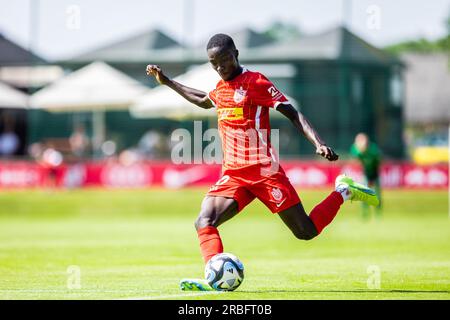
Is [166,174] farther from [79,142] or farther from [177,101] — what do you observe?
[79,142]

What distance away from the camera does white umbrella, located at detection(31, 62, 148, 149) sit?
128 ft

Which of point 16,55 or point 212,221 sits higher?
point 16,55

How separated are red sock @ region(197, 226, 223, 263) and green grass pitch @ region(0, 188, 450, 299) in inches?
18.5

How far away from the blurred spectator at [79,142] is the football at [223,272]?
28067mm

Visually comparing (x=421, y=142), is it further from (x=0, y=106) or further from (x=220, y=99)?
(x=220, y=99)

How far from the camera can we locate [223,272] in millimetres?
10484

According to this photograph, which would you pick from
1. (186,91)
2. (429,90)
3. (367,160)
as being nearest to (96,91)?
(367,160)

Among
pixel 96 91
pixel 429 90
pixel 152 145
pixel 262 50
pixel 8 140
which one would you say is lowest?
pixel 152 145

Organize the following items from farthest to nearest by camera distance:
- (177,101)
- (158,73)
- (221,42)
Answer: (177,101)
(158,73)
(221,42)

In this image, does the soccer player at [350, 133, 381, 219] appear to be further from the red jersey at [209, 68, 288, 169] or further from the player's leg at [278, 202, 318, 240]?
the red jersey at [209, 68, 288, 169]

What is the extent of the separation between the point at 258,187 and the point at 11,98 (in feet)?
95.9

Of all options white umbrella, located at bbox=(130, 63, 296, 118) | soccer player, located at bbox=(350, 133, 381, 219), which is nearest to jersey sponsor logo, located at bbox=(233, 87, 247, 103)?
soccer player, located at bbox=(350, 133, 381, 219)

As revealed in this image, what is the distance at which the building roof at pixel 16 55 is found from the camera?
37938 mm

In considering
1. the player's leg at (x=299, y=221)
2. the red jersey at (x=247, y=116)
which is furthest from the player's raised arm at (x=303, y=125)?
the player's leg at (x=299, y=221)
